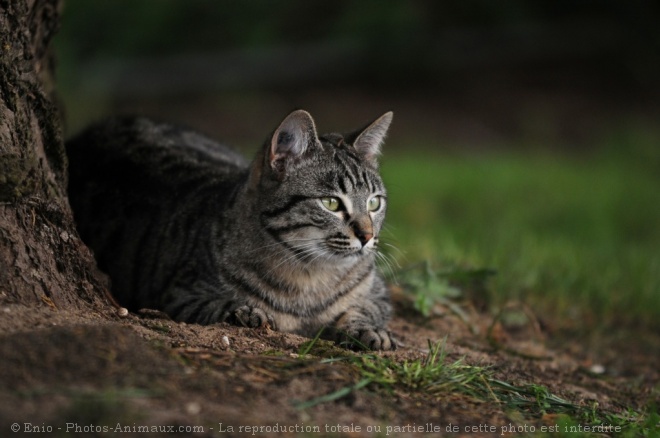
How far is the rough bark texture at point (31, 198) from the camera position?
3207mm

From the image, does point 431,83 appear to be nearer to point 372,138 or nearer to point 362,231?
point 372,138

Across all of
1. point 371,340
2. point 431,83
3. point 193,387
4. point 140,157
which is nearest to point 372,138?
point 371,340

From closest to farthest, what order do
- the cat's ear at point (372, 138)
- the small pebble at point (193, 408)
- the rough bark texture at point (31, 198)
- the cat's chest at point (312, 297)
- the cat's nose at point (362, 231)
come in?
1. the small pebble at point (193, 408)
2. the rough bark texture at point (31, 198)
3. the cat's nose at point (362, 231)
4. the cat's chest at point (312, 297)
5. the cat's ear at point (372, 138)

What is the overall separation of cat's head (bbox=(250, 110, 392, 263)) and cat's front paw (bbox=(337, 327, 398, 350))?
0.35 metres

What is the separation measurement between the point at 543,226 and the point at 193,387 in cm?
621

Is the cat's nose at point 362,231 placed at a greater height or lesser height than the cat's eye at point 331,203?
lesser

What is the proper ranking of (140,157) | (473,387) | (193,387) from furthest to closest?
(140,157) → (473,387) → (193,387)

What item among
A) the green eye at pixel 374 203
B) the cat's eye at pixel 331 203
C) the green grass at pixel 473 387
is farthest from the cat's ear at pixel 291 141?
the green grass at pixel 473 387

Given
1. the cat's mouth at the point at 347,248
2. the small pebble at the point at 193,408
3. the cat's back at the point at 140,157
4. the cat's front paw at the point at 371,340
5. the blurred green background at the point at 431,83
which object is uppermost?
the blurred green background at the point at 431,83

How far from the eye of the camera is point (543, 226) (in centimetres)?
826

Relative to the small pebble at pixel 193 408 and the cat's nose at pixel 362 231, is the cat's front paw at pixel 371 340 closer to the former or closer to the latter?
the cat's nose at pixel 362 231

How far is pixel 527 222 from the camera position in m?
8.21

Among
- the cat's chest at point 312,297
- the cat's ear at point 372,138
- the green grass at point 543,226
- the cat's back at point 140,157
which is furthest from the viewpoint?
the green grass at point 543,226

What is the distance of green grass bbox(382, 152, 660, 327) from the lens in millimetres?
5613
